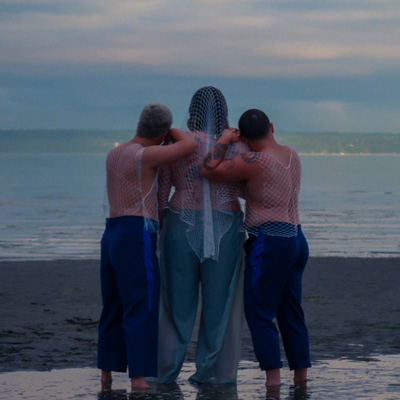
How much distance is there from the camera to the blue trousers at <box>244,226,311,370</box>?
6.14 meters

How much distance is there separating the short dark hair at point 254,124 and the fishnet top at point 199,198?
0.32 feet

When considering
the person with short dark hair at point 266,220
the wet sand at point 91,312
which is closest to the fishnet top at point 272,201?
the person with short dark hair at point 266,220

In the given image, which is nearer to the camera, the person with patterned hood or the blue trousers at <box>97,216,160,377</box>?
the blue trousers at <box>97,216,160,377</box>

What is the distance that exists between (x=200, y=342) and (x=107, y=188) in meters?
1.31

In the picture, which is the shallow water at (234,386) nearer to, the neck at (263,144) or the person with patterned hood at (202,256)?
the person with patterned hood at (202,256)

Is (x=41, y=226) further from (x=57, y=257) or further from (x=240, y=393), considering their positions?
(x=240, y=393)

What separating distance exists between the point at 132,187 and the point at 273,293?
48.2 inches

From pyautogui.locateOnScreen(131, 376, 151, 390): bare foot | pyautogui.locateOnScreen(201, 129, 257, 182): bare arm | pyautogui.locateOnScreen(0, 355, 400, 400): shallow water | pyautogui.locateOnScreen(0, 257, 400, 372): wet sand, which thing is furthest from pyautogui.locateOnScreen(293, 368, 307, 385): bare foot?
pyautogui.locateOnScreen(201, 129, 257, 182): bare arm

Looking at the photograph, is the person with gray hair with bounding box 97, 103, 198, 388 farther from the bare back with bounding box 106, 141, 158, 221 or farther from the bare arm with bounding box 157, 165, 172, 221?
the bare arm with bounding box 157, 165, 172, 221

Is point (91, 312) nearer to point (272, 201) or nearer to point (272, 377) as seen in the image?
point (272, 377)

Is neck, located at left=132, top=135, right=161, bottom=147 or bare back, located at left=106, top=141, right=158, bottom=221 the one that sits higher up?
neck, located at left=132, top=135, right=161, bottom=147

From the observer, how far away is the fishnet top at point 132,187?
6.12 meters

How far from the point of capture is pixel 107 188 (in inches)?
249

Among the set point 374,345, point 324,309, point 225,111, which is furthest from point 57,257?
point 225,111
